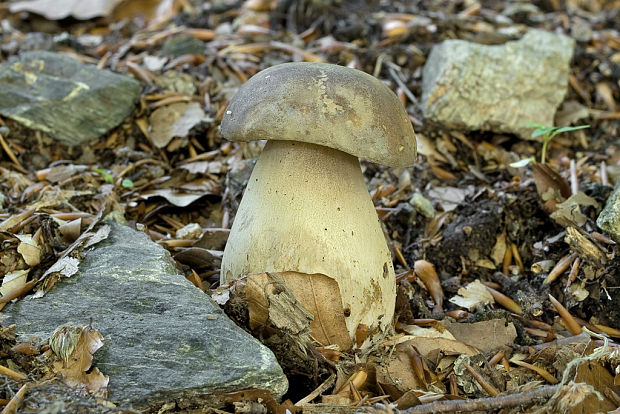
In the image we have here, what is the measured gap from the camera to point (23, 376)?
6.64 ft

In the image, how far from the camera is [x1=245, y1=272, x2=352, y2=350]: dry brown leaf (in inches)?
94.7

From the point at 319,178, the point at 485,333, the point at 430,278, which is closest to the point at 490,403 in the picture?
the point at 485,333

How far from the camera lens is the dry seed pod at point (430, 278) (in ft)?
10.7

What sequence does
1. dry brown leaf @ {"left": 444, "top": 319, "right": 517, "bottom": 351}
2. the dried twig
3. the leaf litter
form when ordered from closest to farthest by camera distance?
1. the dried twig
2. the leaf litter
3. dry brown leaf @ {"left": 444, "top": 319, "right": 517, "bottom": 351}

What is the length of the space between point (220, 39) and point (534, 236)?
3.35 m

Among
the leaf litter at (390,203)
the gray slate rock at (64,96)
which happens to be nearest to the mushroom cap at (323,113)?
the leaf litter at (390,203)

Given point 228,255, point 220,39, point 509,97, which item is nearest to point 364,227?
point 228,255

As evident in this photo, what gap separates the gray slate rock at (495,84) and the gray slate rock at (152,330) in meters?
2.77

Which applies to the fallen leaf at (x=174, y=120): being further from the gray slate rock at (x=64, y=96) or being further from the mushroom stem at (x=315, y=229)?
the mushroom stem at (x=315, y=229)

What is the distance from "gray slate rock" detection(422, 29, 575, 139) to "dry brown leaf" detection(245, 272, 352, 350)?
2454 mm

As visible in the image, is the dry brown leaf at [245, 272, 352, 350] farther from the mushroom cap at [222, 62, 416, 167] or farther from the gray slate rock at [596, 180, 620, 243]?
the gray slate rock at [596, 180, 620, 243]

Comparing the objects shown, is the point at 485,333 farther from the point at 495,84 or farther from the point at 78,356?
the point at 495,84

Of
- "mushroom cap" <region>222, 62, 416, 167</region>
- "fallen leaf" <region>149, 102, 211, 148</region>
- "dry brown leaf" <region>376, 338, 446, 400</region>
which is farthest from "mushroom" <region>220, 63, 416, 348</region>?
"fallen leaf" <region>149, 102, 211, 148</region>

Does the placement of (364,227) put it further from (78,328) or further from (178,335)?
(78,328)
